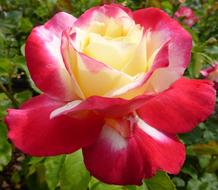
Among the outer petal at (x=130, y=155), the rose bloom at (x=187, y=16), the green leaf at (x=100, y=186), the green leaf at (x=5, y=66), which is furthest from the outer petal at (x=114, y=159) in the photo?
the rose bloom at (x=187, y=16)

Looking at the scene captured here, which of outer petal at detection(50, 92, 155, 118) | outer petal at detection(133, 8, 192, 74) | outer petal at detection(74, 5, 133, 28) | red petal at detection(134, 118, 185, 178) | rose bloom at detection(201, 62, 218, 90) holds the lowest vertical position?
rose bloom at detection(201, 62, 218, 90)

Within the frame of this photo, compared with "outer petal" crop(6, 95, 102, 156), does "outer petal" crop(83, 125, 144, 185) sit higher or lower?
lower

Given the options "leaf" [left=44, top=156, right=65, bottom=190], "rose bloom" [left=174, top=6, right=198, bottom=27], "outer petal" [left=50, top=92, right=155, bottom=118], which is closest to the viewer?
"outer petal" [left=50, top=92, right=155, bottom=118]

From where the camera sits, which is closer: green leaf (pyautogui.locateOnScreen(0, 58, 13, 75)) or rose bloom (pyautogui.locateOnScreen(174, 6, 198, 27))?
green leaf (pyautogui.locateOnScreen(0, 58, 13, 75))

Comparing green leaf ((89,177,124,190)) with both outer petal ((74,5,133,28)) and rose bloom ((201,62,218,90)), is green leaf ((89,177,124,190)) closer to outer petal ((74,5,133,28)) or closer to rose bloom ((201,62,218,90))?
outer petal ((74,5,133,28))

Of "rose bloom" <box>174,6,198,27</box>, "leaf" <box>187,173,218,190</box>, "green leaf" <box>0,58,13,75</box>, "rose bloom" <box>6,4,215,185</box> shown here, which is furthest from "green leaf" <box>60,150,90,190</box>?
"rose bloom" <box>174,6,198,27</box>

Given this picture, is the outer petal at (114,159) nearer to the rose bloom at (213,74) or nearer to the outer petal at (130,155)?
the outer petal at (130,155)

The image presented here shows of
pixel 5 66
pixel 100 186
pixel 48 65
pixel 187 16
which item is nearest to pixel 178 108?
pixel 48 65
